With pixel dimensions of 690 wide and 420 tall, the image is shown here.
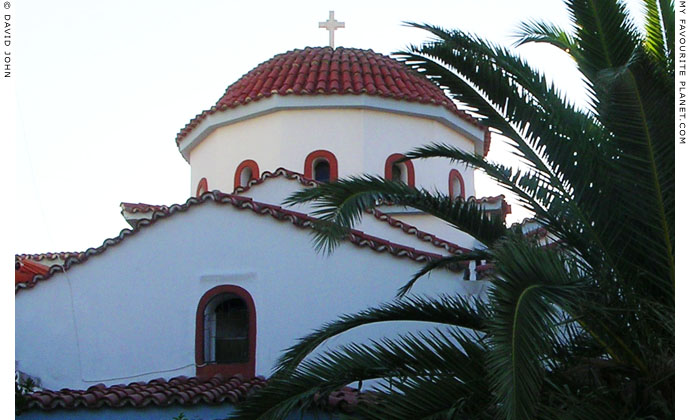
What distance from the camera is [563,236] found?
7.80 meters

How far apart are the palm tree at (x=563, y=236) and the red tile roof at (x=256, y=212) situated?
12.3 ft

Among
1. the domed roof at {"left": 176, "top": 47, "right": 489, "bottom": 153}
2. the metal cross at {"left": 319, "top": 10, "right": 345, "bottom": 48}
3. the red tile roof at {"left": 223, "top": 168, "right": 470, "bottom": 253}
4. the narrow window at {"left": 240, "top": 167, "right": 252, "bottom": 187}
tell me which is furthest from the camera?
the metal cross at {"left": 319, "top": 10, "right": 345, "bottom": 48}

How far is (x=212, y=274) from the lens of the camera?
12.7 m

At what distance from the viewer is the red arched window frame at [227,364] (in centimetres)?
1246

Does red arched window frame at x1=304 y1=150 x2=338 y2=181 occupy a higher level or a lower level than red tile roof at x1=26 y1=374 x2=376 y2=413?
higher

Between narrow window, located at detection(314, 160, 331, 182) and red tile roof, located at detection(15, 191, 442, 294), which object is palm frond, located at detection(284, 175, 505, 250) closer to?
red tile roof, located at detection(15, 191, 442, 294)

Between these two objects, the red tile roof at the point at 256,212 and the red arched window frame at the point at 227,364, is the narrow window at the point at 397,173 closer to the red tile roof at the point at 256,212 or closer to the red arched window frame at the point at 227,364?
the red tile roof at the point at 256,212

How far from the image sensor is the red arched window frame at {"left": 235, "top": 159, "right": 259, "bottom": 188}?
1711 cm

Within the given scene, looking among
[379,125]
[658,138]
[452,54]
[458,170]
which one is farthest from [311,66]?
[658,138]

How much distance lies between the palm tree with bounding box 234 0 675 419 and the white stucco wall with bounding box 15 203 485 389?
13.4 feet

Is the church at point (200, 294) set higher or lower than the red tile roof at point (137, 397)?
higher

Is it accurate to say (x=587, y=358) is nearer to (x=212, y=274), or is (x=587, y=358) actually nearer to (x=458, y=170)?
(x=212, y=274)

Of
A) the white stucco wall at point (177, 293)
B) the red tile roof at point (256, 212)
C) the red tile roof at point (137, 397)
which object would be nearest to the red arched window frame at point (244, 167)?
the red tile roof at point (256, 212)

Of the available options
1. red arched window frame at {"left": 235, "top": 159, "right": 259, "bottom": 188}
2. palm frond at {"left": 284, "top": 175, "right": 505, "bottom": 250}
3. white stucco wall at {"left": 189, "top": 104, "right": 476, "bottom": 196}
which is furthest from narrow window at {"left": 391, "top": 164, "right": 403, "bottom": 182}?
palm frond at {"left": 284, "top": 175, "right": 505, "bottom": 250}
